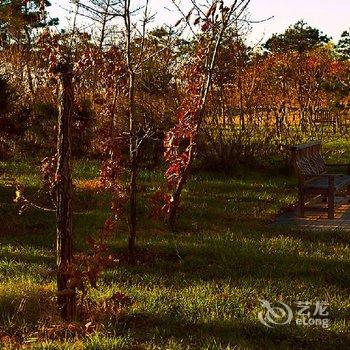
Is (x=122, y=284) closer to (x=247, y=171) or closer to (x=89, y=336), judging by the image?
(x=89, y=336)

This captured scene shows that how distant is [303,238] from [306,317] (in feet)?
9.38

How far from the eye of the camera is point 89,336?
4176 mm

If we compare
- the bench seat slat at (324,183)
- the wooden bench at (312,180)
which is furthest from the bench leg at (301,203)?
the bench seat slat at (324,183)

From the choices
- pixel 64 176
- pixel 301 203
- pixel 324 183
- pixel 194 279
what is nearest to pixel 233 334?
pixel 194 279

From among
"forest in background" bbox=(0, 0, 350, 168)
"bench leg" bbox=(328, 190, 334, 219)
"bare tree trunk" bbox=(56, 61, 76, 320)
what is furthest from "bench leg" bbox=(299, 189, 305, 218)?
"bare tree trunk" bbox=(56, 61, 76, 320)

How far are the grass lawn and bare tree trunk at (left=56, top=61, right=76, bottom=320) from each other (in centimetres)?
53

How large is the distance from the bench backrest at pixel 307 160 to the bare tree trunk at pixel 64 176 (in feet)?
16.2

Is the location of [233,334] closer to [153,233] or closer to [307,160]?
[153,233]

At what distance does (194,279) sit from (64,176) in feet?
6.56

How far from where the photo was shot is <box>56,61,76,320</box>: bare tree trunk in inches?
168

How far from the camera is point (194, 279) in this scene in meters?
5.73

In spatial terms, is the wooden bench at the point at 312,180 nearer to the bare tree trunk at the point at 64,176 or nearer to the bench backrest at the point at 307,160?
the bench backrest at the point at 307,160

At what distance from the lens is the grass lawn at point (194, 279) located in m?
4.32

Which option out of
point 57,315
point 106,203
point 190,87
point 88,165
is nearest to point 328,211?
point 190,87
